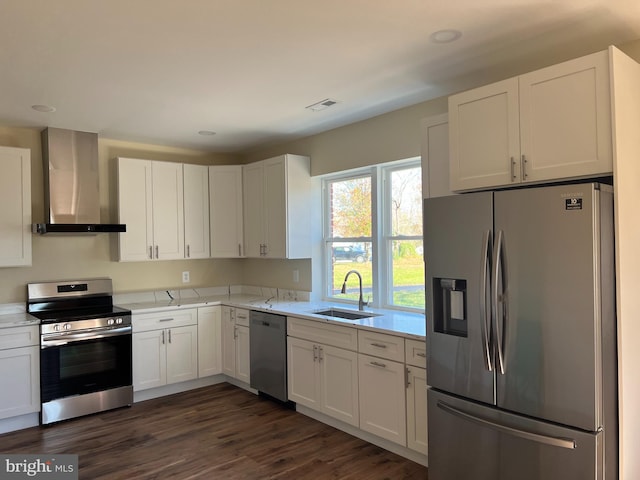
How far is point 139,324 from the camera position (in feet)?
14.1

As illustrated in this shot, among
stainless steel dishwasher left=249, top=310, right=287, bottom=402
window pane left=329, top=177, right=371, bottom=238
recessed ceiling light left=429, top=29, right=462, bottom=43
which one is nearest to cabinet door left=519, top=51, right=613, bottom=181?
recessed ceiling light left=429, top=29, right=462, bottom=43

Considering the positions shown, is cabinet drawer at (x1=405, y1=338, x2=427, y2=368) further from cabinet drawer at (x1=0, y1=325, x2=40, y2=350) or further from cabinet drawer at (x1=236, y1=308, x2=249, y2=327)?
cabinet drawer at (x1=0, y1=325, x2=40, y2=350)

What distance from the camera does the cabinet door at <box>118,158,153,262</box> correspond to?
14.9 ft

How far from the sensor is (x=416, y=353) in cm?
295

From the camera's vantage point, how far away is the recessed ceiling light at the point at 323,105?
3.54m

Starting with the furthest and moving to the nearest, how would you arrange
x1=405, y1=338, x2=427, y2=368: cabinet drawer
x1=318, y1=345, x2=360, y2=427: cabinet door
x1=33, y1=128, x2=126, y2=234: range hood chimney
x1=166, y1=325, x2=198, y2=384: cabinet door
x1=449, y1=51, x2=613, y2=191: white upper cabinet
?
x1=166, y1=325, x2=198, y2=384: cabinet door
x1=33, y1=128, x2=126, y2=234: range hood chimney
x1=318, y1=345, x2=360, y2=427: cabinet door
x1=405, y1=338, x2=427, y2=368: cabinet drawer
x1=449, y1=51, x2=613, y2=191: white upper cabinet

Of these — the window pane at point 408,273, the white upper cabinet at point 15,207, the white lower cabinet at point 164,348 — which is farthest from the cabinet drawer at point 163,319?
the window pane at point 408,273

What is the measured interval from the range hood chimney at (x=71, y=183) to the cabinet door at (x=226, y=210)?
101 centimetres

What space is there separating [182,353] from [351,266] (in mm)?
1846

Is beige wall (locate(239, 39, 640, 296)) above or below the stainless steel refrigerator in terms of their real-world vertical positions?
above

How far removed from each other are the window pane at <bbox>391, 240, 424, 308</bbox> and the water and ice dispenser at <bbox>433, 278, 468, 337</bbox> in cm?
120

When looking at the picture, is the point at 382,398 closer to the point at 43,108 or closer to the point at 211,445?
the point at 211,445

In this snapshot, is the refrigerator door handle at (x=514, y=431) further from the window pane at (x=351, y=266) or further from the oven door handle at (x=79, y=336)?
the oven door handle at (x=79, y=336)

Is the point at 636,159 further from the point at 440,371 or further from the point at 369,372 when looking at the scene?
the point at 369,372
